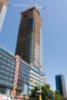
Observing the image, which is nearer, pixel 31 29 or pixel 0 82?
pixel 0 82

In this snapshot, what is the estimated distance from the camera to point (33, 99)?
53594 millimetres

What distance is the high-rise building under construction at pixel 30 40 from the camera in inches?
4528

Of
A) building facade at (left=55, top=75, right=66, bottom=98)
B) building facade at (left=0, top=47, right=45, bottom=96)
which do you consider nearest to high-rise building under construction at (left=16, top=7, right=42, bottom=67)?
building facade at (left=0, top=47, right=45, bottom=96)

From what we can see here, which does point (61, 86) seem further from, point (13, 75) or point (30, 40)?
point (13, 75)

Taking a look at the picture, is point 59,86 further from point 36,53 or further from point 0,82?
point 0,82

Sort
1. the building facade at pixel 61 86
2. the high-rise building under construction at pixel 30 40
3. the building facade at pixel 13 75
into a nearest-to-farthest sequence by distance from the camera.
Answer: the building facade at pixel 13 75
the high-rise building under construction at pixel 30 40
the building facade at pixel 61 86

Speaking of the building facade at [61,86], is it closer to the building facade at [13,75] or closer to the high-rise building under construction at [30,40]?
the high-rise building under construction at [30,40]

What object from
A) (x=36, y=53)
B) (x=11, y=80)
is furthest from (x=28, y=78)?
(x=36, y=53)

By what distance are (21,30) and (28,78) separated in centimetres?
7851

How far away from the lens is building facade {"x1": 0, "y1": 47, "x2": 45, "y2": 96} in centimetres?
6269

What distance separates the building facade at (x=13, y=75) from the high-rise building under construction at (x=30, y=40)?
26292 mm

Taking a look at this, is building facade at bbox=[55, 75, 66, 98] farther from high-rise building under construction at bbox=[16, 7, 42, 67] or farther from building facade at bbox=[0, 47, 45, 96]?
building facade at bbox=[0, 47, 45, 96]

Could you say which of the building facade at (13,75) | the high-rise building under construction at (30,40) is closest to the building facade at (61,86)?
the high-rise building under construction at (30,40)

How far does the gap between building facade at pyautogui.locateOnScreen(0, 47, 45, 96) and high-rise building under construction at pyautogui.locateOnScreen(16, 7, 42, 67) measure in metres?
26.3
